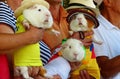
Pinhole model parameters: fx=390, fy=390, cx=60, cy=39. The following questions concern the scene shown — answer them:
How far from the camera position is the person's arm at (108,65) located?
8.18 ft

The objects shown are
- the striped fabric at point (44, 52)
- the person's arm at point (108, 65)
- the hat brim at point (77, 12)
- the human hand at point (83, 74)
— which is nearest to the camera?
the striped fabric at point (44, 52)

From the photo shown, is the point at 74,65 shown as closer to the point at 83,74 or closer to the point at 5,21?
the point at 83,74

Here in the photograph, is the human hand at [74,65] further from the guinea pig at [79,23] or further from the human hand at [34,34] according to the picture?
the human hand at [34,34]

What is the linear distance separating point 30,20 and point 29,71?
234 mm

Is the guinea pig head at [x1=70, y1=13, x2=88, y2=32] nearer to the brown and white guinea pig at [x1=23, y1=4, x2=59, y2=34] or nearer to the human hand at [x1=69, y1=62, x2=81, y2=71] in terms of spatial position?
the human hand at [x1=69, y1=62, x2=81, y2=71]

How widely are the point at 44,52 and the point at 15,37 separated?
30 cm

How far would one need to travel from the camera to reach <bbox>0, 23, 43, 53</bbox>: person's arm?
162 cm

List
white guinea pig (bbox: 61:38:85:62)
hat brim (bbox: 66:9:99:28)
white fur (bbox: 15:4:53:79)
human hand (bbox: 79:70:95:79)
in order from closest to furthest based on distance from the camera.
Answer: white fur (bbox: 15:4:53:79) < white guinea pig (bbox: 61:38:85:62) < human hand (bbox: 79:70:95:79) < hat brim (bbox: 66:9:99:28)

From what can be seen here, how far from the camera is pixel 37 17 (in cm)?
180

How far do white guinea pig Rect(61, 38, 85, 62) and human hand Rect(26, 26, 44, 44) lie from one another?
15.7 inches

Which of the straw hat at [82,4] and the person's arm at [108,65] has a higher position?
the straw hat at [82,4]

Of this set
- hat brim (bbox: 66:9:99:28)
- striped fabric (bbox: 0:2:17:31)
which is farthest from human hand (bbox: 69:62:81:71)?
striped fabric (bbox: 0:2:17:31)

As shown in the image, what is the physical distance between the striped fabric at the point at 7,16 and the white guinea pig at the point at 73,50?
1.50 feet

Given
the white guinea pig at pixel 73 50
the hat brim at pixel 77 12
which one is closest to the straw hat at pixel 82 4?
the hat brim at pixel 77 12
